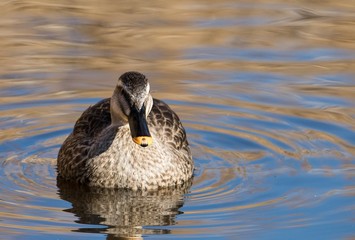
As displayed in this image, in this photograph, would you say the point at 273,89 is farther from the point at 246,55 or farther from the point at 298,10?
the point at 298,10

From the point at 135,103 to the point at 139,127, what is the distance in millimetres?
302

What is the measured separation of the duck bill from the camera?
9.61 meters

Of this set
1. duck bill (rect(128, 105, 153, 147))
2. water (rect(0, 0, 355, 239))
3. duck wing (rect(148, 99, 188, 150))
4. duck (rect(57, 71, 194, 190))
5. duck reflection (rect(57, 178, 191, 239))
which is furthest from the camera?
duck wing (rect(148, 99, 188, 150))

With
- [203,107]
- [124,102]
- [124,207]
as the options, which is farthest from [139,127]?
[203,107]

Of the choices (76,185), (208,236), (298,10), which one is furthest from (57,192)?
(298,10)

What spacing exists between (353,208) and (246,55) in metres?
4.94

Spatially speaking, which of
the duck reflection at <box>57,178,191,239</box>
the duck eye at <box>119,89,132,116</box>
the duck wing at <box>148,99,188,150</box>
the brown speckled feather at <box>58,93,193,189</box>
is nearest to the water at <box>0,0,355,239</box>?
A: the duck reflection at <box>57,178,191,239</box>

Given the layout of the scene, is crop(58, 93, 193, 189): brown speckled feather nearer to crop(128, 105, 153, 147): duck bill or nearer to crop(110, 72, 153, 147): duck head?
crop(110, 72, 153, 147): duck head

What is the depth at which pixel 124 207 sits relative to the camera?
32.7 ft

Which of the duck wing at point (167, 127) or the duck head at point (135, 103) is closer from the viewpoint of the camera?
the duck head at point (135, 103)

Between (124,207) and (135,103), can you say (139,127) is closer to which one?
(135,103)

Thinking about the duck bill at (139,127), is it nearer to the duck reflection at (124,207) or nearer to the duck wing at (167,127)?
the duck reflection at (124,207)

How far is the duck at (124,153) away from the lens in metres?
10.5

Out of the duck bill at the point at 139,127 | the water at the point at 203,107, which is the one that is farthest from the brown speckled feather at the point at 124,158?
the duck bill at the point at 139,127
